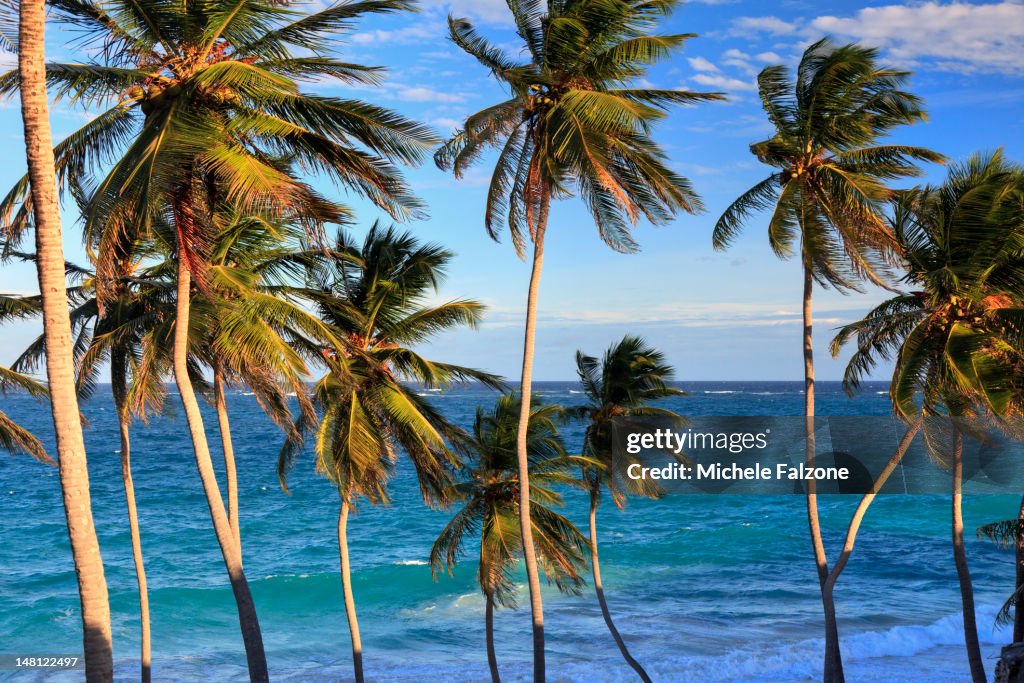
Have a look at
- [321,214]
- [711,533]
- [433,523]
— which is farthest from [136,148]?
[711,533]

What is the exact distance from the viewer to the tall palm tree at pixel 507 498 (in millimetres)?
18156

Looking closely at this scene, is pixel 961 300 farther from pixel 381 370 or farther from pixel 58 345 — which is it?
pixel 58 345

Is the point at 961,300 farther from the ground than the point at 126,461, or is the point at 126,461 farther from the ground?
the point at 961,300

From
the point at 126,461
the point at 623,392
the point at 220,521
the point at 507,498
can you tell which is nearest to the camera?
the point at 220,521

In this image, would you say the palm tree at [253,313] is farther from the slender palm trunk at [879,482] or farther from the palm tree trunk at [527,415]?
the slender palm trunk at [879,482]

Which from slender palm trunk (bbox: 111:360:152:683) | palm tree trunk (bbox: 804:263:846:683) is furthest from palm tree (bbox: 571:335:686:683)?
slender palm trunk (bbox: 111:360:152:683)

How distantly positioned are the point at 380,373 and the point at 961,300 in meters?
10.1

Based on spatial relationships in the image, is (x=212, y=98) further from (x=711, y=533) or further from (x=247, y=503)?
(x=247, y=503)

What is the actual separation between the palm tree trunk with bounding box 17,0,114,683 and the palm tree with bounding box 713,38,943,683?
37.9 feet

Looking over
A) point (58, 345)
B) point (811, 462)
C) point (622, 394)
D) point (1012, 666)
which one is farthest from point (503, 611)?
point (58, 345)

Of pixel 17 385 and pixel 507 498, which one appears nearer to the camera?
pixel 17 385

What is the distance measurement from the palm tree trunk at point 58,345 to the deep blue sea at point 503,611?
28.7 feet

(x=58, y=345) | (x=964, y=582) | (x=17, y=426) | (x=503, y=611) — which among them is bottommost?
(x=503, y=611)

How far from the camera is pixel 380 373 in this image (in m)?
16.6
